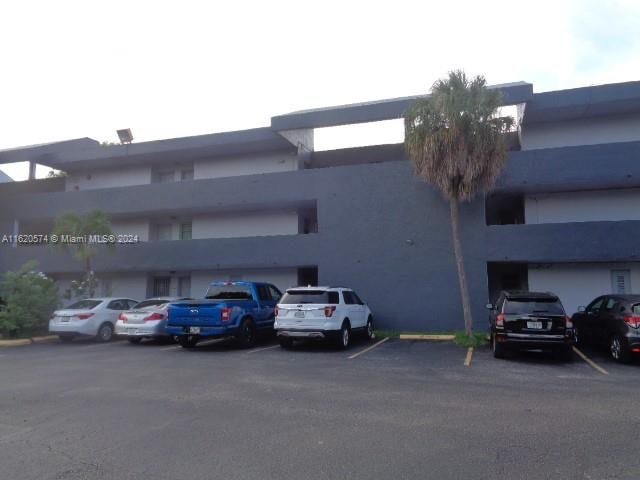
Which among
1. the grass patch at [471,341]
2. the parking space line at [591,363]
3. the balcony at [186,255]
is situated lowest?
the parking space line at [591,363]

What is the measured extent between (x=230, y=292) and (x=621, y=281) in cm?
1363

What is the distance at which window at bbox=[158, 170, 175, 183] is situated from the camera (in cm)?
2430

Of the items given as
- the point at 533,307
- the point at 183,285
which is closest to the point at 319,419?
the point at 533,307

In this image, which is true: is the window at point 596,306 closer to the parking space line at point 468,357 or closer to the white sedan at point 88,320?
the parking space line at point 468,357

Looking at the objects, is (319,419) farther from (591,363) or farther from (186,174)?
(186,174)

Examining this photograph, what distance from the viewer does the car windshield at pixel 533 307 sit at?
1120 cm

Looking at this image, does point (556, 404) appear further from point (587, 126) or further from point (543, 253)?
point (587, 126)

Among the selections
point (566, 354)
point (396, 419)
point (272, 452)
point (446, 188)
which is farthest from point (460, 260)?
point (272, 452)

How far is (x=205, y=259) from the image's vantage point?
67.0 ft

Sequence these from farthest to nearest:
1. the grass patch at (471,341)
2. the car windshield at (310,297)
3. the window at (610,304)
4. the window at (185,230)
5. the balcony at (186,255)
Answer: the window at (185,230)
the balcony at (186,255)
the grass patch at (471,341)
the car windshield at (310,297)
the window at (610,304)

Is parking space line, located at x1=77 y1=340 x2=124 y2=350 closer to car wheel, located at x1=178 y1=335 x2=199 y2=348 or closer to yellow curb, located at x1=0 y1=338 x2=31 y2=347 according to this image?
yellow curb, located at x1=0 y1=338 x2=31 y2=347

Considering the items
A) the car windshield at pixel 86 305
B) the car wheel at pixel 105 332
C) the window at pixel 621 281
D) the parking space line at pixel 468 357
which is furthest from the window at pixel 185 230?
the window at pixel 621 281

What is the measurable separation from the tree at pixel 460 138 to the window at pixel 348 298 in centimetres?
381

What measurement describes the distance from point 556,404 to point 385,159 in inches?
600
